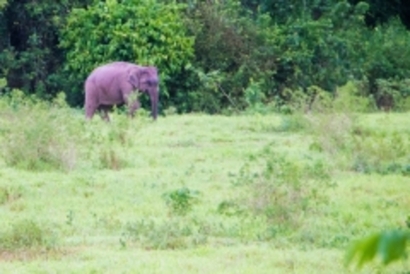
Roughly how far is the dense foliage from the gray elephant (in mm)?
1814

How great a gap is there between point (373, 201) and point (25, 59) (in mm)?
14576

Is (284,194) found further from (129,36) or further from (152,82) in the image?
(129,36)

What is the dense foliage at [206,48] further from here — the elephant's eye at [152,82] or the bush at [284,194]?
the bush at [284,194]

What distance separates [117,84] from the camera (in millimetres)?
20453

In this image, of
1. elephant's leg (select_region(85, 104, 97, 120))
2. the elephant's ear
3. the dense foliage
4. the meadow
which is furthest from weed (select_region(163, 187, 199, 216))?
the dense foliage

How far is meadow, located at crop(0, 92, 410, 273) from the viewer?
7.24m

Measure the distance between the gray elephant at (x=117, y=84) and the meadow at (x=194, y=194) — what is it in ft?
13.9

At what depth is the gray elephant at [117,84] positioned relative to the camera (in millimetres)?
20172

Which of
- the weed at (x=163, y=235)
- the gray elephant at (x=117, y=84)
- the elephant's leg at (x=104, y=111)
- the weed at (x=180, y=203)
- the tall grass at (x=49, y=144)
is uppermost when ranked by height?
the weed at (x=163, y=235)

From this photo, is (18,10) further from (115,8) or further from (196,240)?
(196,240)

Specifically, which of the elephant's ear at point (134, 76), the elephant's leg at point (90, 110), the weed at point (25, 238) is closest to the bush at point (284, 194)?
the weed at point (25, 238)

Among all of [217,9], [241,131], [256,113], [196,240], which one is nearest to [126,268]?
[196,240]

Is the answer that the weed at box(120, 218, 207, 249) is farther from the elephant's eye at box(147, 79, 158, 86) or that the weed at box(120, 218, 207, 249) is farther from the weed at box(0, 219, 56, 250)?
the elephant's eye at box(147, 79, 158, 86)

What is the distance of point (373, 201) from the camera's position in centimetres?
996
